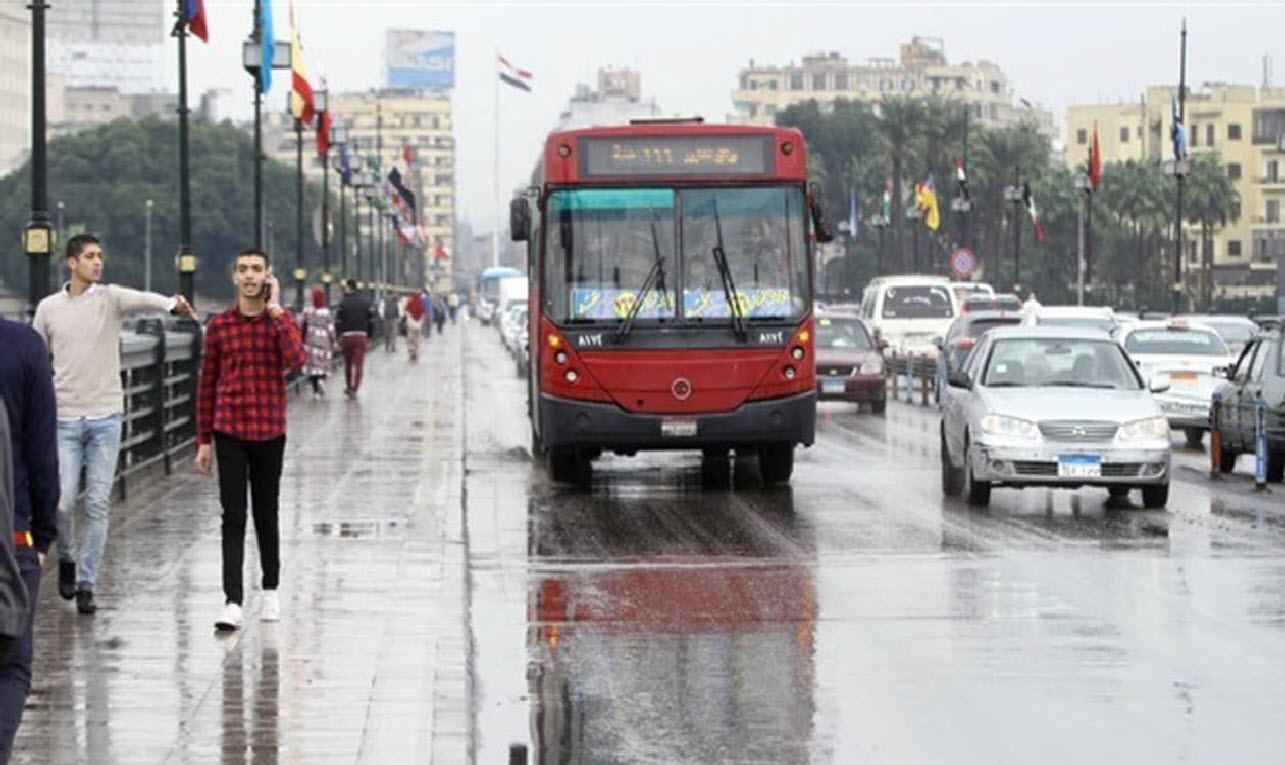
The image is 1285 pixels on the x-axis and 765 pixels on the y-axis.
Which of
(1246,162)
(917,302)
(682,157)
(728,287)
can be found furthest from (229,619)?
(1246,162)

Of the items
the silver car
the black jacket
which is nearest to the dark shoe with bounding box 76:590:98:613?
the silver car

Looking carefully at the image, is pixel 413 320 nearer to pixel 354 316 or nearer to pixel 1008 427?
pixel 354 316

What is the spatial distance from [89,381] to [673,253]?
10.1 m

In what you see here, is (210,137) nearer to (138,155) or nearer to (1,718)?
(138,155)

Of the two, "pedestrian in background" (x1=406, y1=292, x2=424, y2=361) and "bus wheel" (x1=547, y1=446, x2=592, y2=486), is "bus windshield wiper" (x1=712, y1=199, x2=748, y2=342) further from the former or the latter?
"pedestrian in background" (x1=406, y1=292, x2=424, y2=361)

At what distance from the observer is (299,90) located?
188 feet

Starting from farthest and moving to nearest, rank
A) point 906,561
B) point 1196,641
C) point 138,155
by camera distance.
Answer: point 138,155 < point 906,561 < point 1196,641

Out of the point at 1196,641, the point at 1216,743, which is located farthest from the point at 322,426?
the point at 1216,743

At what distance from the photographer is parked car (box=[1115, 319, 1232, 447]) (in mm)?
Answer: 33188

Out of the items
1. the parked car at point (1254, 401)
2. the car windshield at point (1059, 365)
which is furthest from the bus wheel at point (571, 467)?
the parked car at point (1254, 401)

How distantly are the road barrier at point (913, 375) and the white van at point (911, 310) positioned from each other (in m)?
0.85

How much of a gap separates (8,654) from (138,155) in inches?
5759

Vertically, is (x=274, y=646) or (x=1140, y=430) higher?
(x=1140, y=430)

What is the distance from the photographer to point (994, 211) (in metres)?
132
